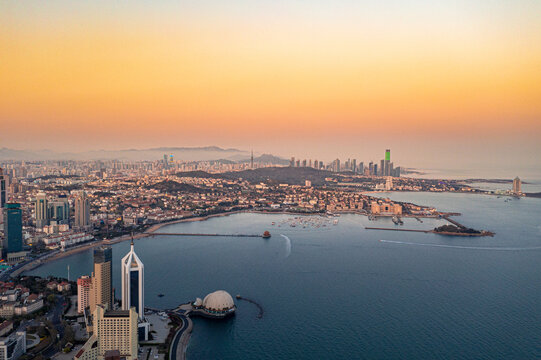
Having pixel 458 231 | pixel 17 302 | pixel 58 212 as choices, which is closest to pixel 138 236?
pixel 58 212

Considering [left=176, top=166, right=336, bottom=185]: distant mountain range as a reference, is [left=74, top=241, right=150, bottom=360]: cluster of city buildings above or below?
below

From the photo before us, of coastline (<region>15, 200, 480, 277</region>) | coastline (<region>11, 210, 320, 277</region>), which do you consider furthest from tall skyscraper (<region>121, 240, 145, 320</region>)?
coastline (<region>11, 210, 320, 277</region>)

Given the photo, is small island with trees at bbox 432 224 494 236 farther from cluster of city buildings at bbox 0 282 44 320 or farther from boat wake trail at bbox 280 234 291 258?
cluster of city buildings at bbox 0 282 44 320

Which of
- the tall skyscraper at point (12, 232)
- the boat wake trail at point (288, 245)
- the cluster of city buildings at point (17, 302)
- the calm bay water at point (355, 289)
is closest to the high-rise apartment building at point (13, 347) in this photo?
the cluster of city buildings at point (17, 302)

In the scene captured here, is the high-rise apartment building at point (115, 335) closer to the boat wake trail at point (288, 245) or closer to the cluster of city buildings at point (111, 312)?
the cluster of city buildings at point (111, 312)

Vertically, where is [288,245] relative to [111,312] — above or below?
below

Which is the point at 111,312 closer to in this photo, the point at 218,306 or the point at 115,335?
the point at 115,335

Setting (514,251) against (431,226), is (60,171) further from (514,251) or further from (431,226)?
(514,251)
